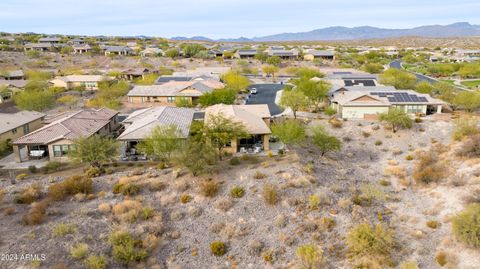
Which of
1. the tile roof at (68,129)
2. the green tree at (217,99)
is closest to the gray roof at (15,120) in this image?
the tile roof at (68,129)

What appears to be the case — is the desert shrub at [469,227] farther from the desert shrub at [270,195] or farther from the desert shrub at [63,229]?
the desert shrub at [63,229]

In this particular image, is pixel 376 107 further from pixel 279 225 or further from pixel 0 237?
pixel 0 237

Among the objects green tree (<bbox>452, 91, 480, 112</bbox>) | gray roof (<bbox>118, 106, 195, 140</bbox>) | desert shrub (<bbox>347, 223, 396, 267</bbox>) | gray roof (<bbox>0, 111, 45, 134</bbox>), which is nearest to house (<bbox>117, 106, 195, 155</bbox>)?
gray roof (<bbox>118, 106, 195, 140</bbox>)

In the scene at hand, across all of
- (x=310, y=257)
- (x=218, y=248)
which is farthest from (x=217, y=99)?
(x=310, y=257)

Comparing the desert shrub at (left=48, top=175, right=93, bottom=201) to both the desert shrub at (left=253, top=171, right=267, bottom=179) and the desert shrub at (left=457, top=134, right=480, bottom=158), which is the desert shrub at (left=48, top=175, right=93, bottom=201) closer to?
the desert shrub at (left=253, top=171, right=267, bottom=179)

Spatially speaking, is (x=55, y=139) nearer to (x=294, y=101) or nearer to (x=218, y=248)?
(x=218, y=248)

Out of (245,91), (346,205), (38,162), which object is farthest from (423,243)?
(245,91)
